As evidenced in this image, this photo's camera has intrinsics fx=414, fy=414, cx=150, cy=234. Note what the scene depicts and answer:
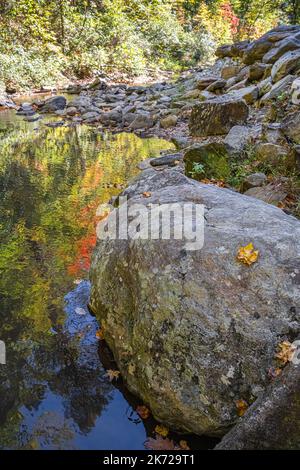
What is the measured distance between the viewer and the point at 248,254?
7.98ft

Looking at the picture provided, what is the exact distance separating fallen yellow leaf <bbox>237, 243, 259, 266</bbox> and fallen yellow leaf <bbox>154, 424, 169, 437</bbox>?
1.09 meters

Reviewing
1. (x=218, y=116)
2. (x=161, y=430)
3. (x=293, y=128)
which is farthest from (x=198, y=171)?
(x=161, y=430)

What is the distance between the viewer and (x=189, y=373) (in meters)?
2.29

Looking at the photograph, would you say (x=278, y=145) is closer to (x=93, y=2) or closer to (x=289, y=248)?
(x=289, y=248)

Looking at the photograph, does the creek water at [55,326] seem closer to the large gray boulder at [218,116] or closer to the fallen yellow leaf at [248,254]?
the fallen yellow leaf at [248,254]

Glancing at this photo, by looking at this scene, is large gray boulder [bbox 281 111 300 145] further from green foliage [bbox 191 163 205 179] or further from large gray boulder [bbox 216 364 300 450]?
large gray boulder [bbox 216 364 300 450]

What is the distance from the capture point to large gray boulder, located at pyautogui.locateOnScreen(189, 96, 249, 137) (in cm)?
789

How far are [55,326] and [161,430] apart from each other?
1.26 meters

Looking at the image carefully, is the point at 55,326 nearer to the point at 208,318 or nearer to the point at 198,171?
the point at 208,318

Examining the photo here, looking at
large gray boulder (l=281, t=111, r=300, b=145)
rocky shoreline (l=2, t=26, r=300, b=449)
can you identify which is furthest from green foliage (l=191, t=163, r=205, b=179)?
rocky shoreline (l=2, t=26, r=300, b=449)

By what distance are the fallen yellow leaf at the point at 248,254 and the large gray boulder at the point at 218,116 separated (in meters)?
5.92

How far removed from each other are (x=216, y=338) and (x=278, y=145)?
3.99 m
